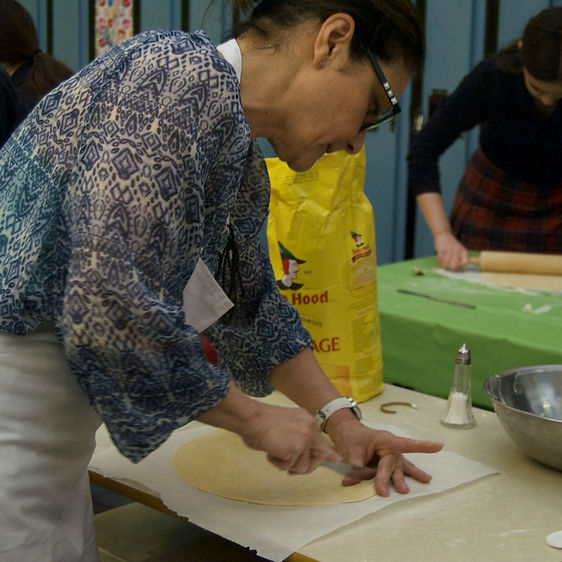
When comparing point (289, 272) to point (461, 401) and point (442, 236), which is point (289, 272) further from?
point (442, 236)

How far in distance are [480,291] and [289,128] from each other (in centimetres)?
117

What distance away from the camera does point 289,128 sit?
99cm

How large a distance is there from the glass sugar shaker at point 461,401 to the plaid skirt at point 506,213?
1.21 meters

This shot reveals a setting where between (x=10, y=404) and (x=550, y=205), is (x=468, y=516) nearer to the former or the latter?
(x=10, y=404)

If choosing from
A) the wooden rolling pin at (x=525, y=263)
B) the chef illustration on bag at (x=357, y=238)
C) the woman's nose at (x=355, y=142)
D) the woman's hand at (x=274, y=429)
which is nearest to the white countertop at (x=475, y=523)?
the woman's hand at (x=274, y=429)

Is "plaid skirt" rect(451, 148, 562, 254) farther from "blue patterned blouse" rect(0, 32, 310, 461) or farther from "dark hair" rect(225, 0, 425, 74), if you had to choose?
"blue patterned blouse" rect(0, 32, 310, 461)

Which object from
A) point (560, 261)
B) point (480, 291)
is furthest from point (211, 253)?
point (560, 261)

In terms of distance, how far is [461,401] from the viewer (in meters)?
1.33

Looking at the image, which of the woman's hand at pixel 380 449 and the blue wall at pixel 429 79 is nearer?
the woman's hand at pixel 380 449

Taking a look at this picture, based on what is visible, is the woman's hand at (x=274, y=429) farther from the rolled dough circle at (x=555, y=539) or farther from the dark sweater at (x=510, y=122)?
the dark sweater at (x=510, y=122)

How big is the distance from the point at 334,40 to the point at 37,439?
60 cm

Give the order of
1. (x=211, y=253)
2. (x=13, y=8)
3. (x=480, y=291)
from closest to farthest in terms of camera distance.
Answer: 1. (x=211, y=253)
2. (x=480, y=291)
3. (x=13, y=8)

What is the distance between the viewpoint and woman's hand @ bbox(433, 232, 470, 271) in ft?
7.43

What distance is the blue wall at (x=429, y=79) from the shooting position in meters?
3.25
